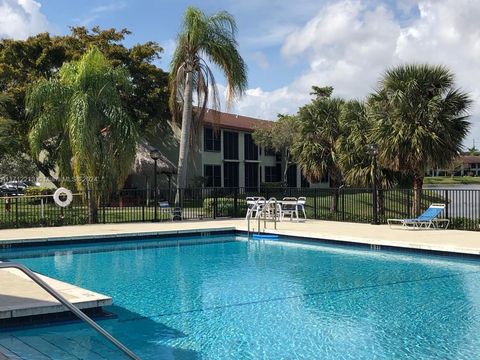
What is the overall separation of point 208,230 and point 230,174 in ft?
61.5

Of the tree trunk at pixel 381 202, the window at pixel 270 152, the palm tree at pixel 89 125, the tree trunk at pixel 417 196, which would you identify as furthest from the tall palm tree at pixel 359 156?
the window at pixel 270 152

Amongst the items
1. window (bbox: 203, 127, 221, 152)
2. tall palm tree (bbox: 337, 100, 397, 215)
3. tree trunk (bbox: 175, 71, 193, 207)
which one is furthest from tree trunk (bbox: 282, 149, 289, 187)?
tall palm tree (bbox: 337, 100, 397, 215)

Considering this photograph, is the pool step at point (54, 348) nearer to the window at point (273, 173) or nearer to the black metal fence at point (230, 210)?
the black metal fence at point (230, 210)

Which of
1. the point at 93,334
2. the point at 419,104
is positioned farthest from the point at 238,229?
the point at 93,334

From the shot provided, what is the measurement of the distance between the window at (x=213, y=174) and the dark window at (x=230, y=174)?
19.1 inches

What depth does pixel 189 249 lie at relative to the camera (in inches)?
586

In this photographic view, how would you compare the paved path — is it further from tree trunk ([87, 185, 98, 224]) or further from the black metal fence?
the black metal fence

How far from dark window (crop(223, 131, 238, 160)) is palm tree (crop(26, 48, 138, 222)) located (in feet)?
50.8

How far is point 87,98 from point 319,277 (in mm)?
11946

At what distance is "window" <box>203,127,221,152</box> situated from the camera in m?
34.1

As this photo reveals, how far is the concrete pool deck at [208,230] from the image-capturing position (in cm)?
749

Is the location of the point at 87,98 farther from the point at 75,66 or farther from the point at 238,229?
Result: the point at 238,229

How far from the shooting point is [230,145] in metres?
36.1

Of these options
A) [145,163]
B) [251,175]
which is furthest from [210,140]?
[145,163]
